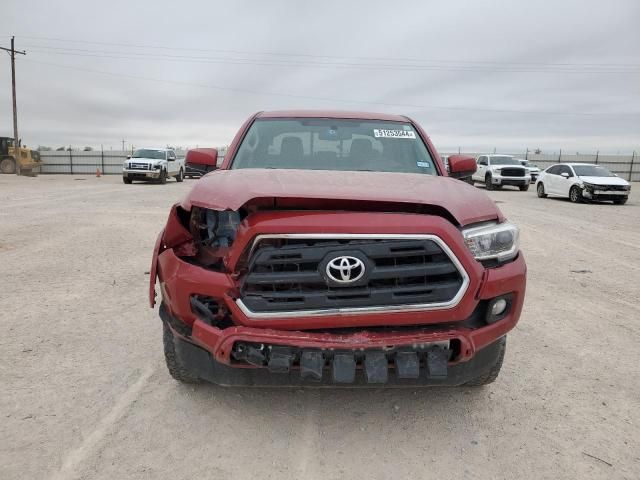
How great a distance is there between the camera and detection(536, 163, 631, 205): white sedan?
1572cm

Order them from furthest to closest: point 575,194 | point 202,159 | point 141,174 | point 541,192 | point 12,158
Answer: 1. point 12,158
2. point 141,174
3. point 541,192
4. point 575,194
5. point 202,159

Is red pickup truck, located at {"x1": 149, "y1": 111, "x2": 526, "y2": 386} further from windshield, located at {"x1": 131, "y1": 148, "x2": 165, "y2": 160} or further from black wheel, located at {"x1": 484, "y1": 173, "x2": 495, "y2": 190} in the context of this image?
windshield, located at {"x1": 131, "y1": 148, "x2": 165, "y2": 160}

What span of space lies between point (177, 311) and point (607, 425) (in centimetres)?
232

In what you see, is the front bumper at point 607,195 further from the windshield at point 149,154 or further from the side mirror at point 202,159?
the windshield at point 149,154

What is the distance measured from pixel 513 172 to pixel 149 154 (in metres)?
17.8

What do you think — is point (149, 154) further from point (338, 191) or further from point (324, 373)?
point (324, 373)

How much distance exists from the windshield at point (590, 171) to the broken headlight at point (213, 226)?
17.3 metres

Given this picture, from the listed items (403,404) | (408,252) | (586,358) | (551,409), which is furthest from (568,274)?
(408,252)

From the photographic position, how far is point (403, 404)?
2.66 m

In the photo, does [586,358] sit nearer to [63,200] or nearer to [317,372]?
[317,372]

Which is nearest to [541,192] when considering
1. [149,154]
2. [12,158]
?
[149,154]

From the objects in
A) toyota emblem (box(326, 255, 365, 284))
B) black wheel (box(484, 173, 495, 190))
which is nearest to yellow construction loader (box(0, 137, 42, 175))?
black wheel (box(484, 173, 495, 190))

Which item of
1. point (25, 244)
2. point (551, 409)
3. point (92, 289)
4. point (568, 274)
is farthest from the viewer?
point (25, 244)

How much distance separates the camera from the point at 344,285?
81.8 inches
